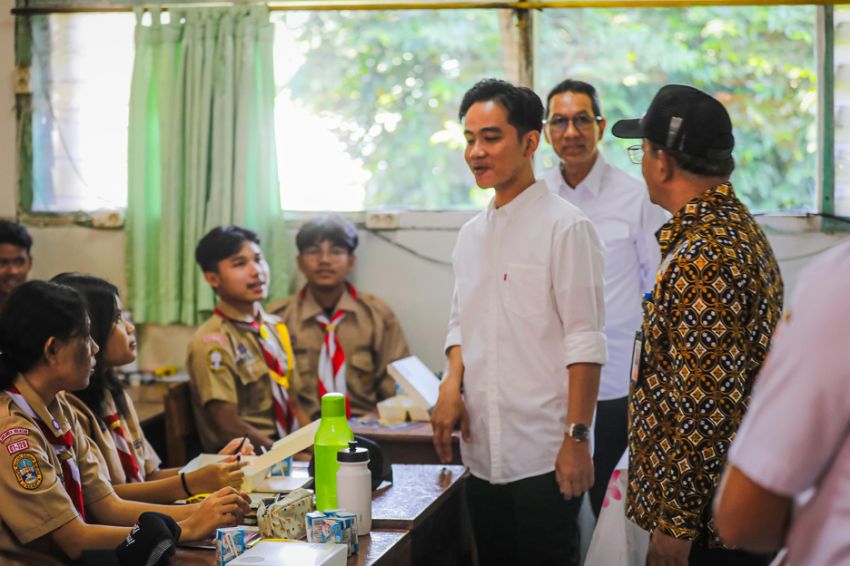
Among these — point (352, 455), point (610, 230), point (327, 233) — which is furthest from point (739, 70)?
point (352, 455)

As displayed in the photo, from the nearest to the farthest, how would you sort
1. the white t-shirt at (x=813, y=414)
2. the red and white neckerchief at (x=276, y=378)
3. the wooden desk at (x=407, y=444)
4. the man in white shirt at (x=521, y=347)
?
1. the white t-shirt at (x=813, y=414)
2. the man in white shirt at (x=521, y=347)
3. the wooden desk at (x=407, y=444)
4. the red and white neckerchief at (x=276, y=378)

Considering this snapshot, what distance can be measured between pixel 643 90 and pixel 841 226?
3.24 ft

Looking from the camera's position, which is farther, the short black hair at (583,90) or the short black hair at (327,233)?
the short black hair at (327,233)

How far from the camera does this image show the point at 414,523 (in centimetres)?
222

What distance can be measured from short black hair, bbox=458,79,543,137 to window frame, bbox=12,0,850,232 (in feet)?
5.54

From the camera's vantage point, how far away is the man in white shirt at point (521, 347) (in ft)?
8.30

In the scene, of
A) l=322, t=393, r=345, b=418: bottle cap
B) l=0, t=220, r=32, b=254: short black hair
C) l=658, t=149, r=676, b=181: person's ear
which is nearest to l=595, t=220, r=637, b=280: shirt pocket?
l=658, t=149, r=676, b=181: person's ear

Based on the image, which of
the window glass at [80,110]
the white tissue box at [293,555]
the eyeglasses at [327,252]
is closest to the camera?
the white tissue box at [293,555]

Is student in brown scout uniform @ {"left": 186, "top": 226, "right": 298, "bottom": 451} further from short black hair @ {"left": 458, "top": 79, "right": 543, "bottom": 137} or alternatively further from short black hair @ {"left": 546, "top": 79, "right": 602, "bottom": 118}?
short black hair @ {"left": 458, "top": 79, "right": 543, "bottom": 137}

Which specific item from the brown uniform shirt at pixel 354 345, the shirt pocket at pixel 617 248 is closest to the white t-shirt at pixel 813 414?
the shirt pocket at pixel 617 248

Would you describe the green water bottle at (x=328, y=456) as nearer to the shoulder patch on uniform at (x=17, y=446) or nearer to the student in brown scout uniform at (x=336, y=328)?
the shoulder patch on uniform at (x=17, y=446)

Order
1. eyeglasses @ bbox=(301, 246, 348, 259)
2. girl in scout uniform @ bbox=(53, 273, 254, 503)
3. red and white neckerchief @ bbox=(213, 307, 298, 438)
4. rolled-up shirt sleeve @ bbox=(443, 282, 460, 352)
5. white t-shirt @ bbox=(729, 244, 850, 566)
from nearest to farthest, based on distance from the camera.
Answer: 1. white t-shirt @ bbox=(729, 244, 850, 566)
2. girl in scout uniform @ bbox=(53, 273, 254, 503)
3. rolled-up shirt sleeve @ bbox=(443, 282, 460, 352)
4. red and white neckerchief @ bbox=(213, 307, 298, 438)
5. eyeglasses @ bbox=(301, 246, 348, 259)

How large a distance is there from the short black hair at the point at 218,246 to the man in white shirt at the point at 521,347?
143 centimetres

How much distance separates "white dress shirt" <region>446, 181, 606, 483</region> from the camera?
2.54 m
